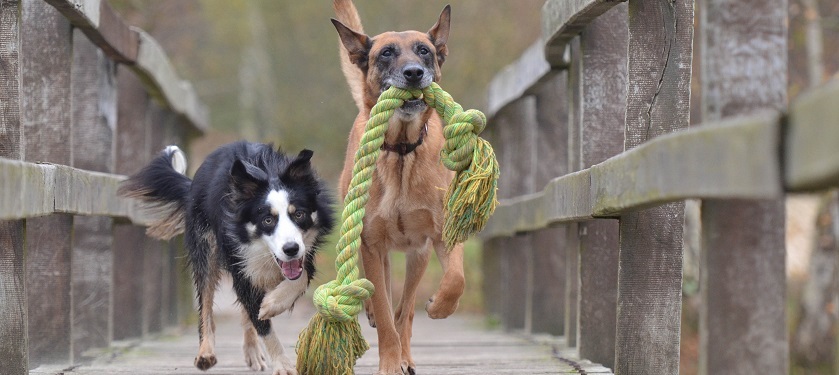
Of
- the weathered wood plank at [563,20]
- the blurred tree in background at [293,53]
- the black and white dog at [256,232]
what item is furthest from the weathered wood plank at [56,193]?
the blurred tree in background at [293,53]

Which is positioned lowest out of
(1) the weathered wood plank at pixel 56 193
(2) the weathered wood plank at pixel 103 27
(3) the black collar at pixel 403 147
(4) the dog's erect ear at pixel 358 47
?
(1) the weathered wood plank at pixel 56 193

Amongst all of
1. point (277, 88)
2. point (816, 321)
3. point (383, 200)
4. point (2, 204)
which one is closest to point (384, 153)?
point (383, 200)

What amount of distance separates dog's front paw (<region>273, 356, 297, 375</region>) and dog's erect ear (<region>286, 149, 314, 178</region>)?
2.63 ft

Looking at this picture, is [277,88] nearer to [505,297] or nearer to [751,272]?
[505,297]

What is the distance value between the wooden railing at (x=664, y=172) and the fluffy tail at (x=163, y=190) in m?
1.95

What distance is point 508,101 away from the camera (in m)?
8.30

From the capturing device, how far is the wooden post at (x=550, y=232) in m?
7.52

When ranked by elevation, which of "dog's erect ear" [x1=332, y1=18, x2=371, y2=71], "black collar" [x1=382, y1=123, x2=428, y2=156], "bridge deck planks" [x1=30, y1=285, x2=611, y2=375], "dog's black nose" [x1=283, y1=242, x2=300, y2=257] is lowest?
"bridge deck planks" [x1=30, y1=285, x2=611, y2=375]

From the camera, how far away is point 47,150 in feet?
16.9

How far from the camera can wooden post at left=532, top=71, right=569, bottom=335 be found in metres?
7.52

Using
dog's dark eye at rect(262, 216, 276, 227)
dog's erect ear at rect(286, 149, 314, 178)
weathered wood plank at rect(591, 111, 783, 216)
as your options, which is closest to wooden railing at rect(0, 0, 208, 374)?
dog's dark eye at rect(262, 216, 276, 227)

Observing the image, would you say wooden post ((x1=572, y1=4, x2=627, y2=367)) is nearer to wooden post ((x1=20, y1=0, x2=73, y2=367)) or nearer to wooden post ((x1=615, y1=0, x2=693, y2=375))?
wooden post ((x1=615, y1=0, x2=693, y2=375))

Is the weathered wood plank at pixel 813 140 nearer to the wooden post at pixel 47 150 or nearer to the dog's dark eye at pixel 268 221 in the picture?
the dog's dark eye at pixel 268 221

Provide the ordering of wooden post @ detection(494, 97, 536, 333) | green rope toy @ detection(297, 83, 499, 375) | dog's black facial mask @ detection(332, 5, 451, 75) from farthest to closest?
wooden post @ detection(494, 97, 536, 333)
dog's black facial mask @ detection(332, 5, 451, 75)
green rope toy @ detection(297, 83, 499, 375)
